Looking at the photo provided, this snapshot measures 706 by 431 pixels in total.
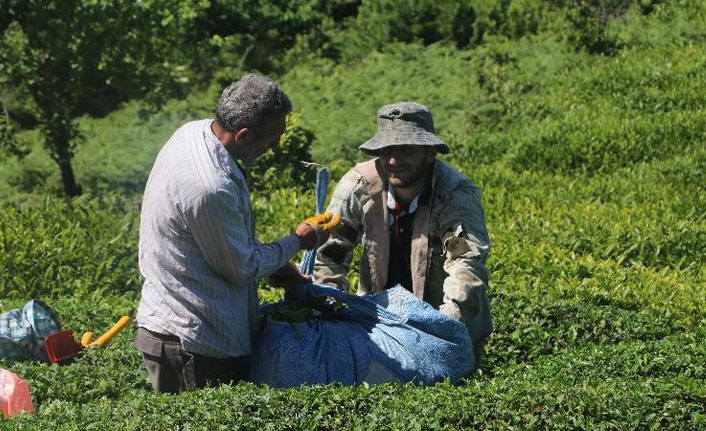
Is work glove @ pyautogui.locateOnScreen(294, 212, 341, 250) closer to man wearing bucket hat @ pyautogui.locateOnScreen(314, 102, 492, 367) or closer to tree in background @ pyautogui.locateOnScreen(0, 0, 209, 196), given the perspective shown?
man wearing bucket hat @ pyautogui.locateOnScreen(314, 102, 492, 367)

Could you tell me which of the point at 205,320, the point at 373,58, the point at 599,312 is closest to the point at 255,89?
the point at 205,320

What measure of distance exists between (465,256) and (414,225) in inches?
13.3

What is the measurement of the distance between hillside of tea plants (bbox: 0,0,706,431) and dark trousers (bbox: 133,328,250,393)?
10 cm

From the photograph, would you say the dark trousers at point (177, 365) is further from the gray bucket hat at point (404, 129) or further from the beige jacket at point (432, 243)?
the gray bucket hat at point (404, 129)

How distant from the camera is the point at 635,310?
25.6 ft

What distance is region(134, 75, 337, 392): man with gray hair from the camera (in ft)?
15.4

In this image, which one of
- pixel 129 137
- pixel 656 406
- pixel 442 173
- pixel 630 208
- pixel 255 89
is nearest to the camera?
pixel 255 89

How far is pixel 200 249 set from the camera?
15.6 ft

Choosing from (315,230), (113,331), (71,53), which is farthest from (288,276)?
(71,53)

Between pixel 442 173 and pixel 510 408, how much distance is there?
113 centimetres

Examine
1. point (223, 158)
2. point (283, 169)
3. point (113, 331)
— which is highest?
point (223, 158)

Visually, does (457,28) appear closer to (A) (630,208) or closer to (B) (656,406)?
(A) (630,208)

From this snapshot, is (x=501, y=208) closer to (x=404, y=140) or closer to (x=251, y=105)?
(x=404, y=140)

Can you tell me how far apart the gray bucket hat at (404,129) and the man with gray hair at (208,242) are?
2.02 feet
